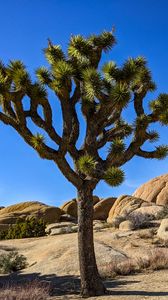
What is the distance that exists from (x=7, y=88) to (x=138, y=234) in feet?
36.5

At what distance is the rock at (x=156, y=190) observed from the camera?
1409 inches

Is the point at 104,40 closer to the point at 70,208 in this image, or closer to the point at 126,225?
the point at 126,225

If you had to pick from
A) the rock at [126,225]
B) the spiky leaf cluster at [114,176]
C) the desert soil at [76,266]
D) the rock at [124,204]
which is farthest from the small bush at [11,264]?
the rock at [124,204]

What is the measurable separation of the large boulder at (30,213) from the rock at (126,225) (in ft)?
42.6

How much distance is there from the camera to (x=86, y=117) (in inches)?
507

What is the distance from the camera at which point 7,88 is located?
12359 millimetres

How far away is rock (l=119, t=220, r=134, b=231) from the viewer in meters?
22.8

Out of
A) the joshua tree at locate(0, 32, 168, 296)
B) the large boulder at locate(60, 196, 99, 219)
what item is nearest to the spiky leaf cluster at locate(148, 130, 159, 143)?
the joshua tree at locate(0, 32, 168, 296)

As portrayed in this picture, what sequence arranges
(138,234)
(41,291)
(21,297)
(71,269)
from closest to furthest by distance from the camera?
(21,297) < (41,291) < (71,269) < (138,234)

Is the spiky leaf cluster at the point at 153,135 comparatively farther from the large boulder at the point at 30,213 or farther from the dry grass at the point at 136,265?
the large boulder at the point at 30,213

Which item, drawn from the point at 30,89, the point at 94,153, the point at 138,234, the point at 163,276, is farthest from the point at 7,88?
the point at 138,234

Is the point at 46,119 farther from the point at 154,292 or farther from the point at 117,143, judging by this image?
the point at 154,292

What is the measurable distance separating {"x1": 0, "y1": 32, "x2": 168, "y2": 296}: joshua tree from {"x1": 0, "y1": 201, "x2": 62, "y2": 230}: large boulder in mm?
22537

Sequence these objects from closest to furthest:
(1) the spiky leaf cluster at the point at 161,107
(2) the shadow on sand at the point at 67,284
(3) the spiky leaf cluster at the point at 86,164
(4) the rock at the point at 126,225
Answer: (3) the spiky leaf cluster at the point at 86,164
(2) the shadow on sand at the point at 67,284
(1) the spiky leaf cluster at the point at 161,107
(4) the rock at the point at 126,225
